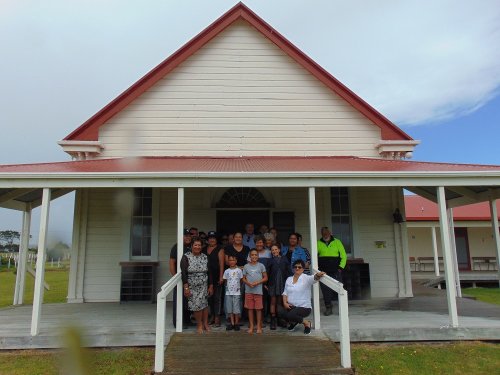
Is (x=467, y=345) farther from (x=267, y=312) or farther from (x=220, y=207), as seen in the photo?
(x=220, y=207)

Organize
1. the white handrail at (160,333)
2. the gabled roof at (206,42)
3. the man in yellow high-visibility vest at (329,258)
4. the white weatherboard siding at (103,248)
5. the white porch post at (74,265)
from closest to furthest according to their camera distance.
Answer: the white handrail at (160,333), the man in yellow high-visibility vest at (329,258), the white porch post at (74,265), the white weatherboard siding at (103,248), the gabled roof at (206,42)

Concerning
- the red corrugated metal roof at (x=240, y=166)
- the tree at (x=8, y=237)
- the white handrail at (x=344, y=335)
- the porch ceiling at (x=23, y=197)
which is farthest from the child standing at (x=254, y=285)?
the tree at (x=8, y=237)

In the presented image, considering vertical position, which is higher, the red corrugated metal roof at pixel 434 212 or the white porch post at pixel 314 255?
the red corrugated metal roof at pixel 434 212

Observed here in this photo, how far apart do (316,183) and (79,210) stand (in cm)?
572

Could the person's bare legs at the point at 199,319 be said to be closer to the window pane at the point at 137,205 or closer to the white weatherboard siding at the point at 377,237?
the window pane at the point at 137,205

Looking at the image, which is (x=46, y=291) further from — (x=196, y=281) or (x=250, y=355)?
(x=250, y=355)

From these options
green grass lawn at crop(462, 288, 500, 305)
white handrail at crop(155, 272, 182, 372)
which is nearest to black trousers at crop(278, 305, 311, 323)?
white handrail at crop(155, 272, 182, 372)

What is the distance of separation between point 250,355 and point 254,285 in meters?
1.13

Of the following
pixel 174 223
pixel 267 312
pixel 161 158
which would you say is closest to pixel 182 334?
pixel 267 312

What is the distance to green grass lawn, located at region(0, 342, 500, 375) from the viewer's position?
5.44m

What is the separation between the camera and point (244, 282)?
647 cm

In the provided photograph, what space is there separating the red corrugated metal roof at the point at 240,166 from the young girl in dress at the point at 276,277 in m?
1.50

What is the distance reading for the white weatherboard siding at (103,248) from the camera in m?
9.50

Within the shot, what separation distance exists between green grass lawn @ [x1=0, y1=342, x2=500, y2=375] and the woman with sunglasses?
2.79ft
